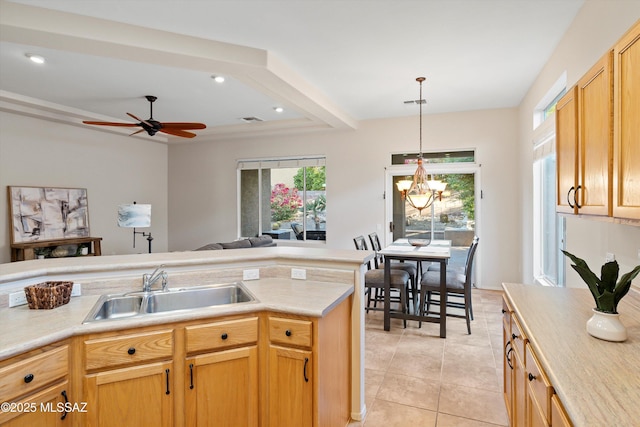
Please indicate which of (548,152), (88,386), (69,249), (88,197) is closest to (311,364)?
(88,386)

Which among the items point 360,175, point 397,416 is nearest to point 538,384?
point 397,416

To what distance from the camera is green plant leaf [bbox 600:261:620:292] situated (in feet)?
4.46

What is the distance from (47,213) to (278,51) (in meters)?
4.85

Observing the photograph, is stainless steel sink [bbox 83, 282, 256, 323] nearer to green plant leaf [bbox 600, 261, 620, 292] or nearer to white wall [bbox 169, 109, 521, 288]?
green plant leaf [bbox 600, 261, 620, 292]

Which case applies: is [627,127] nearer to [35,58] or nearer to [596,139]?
[596,139]

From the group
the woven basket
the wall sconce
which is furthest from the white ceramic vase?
the wall sconce

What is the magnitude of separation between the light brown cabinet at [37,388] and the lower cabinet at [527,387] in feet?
6.39

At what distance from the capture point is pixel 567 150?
6.65 feet

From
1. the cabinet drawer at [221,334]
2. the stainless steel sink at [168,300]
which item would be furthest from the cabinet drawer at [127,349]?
the stainless steel sink at [168,300]

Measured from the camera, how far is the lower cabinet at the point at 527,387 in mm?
1166

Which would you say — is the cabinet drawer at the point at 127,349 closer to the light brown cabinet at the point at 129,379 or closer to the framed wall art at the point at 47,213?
the light brown cabinet at the point at 129,379

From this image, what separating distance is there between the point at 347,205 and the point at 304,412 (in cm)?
494

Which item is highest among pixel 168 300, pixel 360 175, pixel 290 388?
pixel 360 175

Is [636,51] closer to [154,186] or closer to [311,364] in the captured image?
[311,364]
